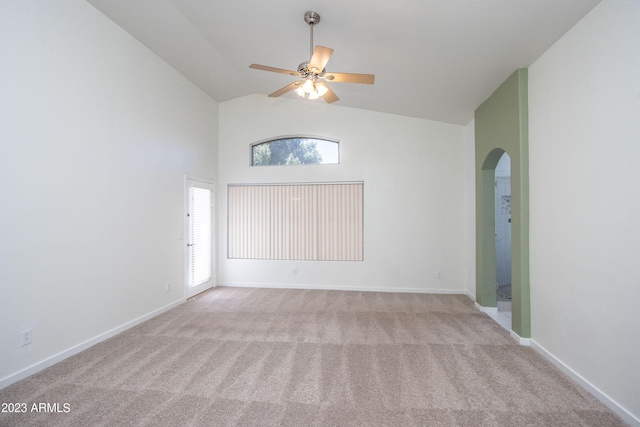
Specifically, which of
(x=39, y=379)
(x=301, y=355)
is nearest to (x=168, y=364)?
(x=39, y=379)

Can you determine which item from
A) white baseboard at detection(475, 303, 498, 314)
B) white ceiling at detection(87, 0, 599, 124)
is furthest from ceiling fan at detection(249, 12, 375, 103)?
white baseboard at detection(475, 303, 498, 314)

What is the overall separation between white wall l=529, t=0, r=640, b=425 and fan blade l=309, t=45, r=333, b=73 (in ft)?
6.52

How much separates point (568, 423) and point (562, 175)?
6.17 feet

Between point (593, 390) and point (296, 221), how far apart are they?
4.26 metres

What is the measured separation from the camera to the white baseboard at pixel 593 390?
185cm

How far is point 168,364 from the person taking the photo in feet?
8.48

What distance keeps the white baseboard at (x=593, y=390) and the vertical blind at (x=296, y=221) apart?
291 cm

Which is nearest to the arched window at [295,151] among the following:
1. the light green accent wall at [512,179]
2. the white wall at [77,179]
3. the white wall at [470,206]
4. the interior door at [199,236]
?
the interior door at [199,236]

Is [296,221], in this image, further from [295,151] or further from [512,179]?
[512,179]

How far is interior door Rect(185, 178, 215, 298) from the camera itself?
461 centimetres

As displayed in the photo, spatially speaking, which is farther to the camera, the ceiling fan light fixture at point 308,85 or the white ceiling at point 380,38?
the ceiling fan light fixture at point 308,85

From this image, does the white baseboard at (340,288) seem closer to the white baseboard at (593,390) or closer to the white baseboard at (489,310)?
the white baseboard at (489,310)

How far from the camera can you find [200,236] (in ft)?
16.3

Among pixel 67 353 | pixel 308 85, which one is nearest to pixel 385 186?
pixel 308 85
